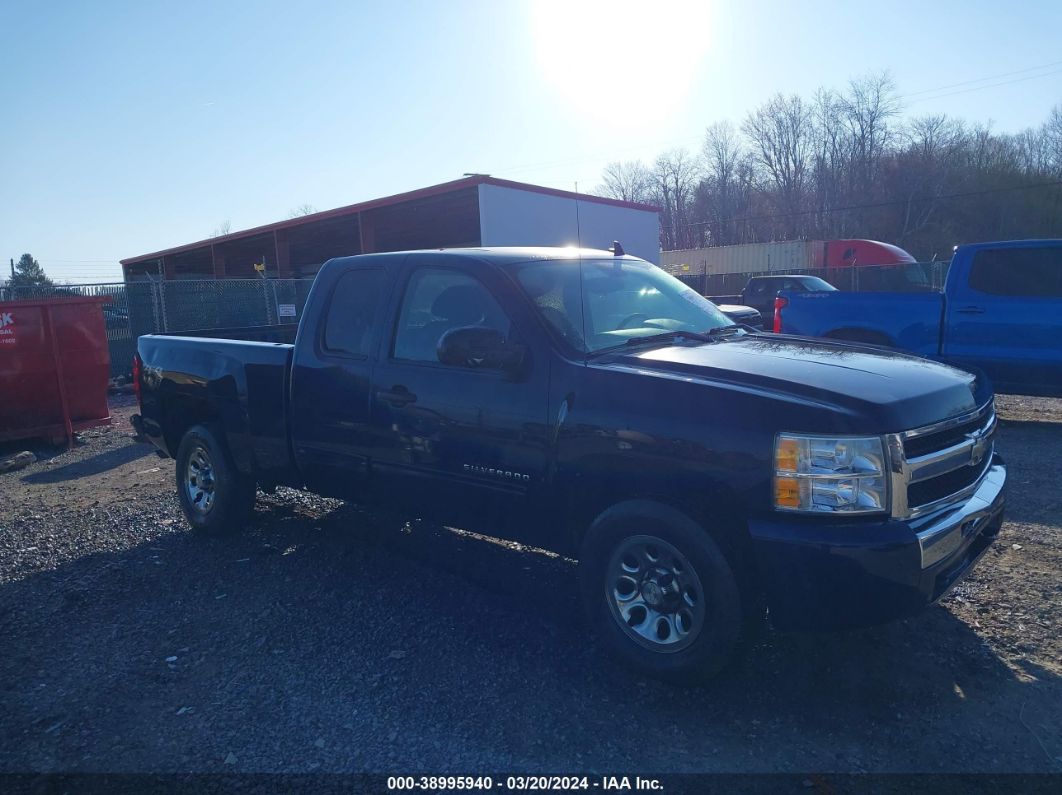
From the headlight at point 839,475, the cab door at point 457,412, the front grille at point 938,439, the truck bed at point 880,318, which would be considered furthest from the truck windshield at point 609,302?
the truck bed at point 880,318

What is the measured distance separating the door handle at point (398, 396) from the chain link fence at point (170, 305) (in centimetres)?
1179

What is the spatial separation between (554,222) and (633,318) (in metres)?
19.9

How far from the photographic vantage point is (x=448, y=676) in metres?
3.77

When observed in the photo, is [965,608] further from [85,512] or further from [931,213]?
[931,213]

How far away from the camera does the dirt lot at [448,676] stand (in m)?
3.16

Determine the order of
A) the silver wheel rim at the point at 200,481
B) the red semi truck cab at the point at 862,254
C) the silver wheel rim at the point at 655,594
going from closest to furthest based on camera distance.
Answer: the silver wheel rim at the point at 655,594
the silver wheel rim at the point at 200,481
the red semi truck cab at the point at 862,254

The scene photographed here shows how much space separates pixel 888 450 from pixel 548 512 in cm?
159

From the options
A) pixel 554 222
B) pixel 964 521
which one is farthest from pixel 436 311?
pixel 554 222

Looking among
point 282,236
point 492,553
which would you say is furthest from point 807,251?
point 492,553

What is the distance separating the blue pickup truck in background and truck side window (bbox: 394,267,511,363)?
6.31m

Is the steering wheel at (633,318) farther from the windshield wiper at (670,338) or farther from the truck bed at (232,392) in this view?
the truck bed at (232,392)

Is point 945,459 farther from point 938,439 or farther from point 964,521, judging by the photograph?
point 964,521

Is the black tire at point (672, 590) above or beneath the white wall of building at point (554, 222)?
beneath

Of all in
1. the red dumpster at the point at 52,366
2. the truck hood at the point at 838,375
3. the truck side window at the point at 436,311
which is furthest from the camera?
the red dumpster at the point at 52,366
